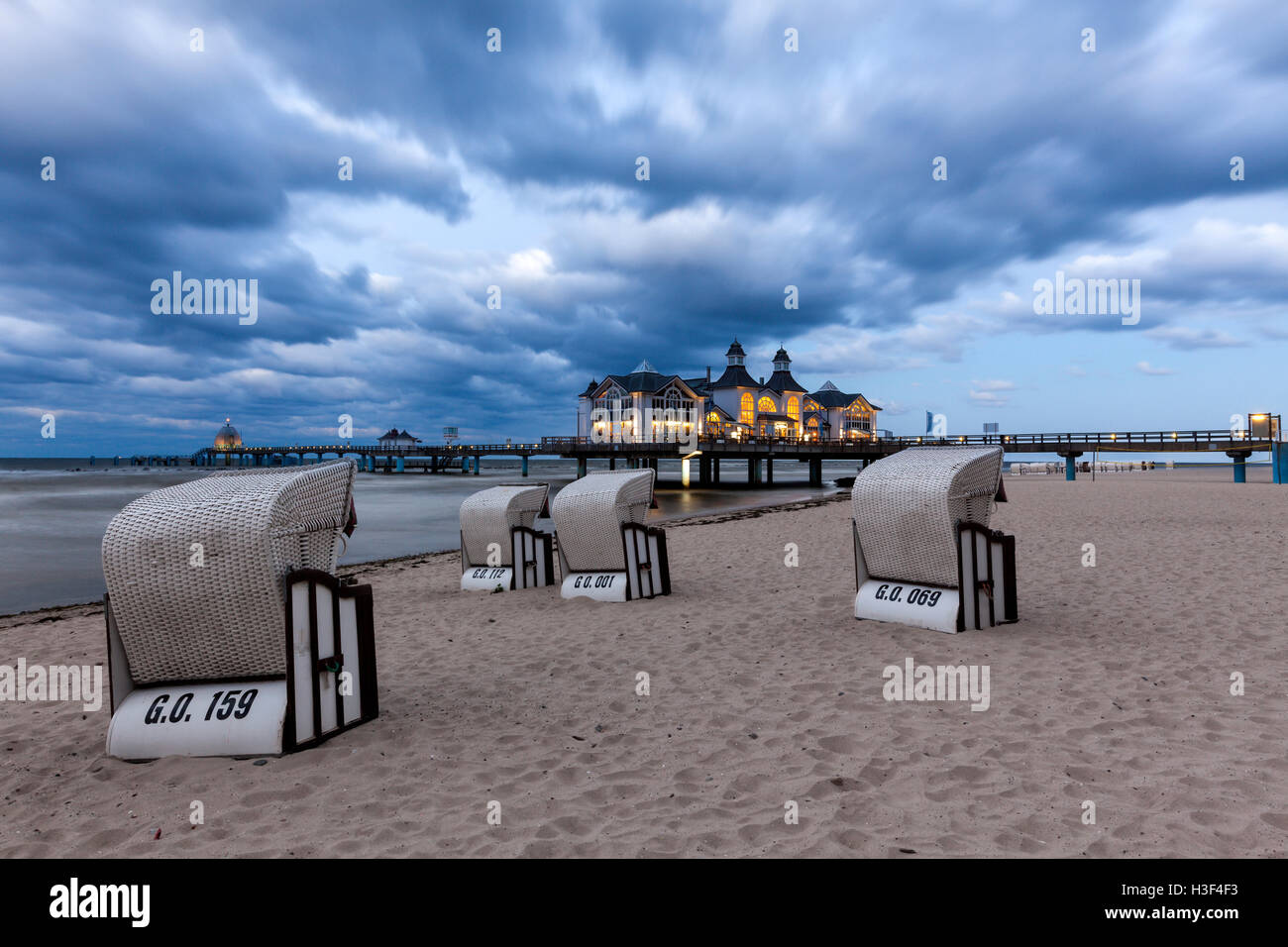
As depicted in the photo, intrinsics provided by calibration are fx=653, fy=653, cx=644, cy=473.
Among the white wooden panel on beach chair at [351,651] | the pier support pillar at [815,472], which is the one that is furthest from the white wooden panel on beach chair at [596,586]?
the pier support pillar at [815,472]

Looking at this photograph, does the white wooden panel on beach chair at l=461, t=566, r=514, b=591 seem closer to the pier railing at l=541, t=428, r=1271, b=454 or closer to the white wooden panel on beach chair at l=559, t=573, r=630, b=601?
the white wooden panel on beach chair at l=559, t=573, r=630, b=601

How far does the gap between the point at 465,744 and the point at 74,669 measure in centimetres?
530

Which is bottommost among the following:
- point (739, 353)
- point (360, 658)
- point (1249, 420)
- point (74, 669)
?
point (74, 669)

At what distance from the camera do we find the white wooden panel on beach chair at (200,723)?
13.9 ft

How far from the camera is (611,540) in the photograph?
969 centimetres

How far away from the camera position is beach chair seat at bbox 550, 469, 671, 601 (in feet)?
31.3

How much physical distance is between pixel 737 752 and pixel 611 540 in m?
5.50

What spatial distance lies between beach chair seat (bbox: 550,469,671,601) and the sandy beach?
1.12 metres

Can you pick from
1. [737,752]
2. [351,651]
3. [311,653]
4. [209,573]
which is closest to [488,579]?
[351,651]

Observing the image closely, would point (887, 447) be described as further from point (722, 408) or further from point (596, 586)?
point (596, 586)

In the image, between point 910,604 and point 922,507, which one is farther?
point 910,604
